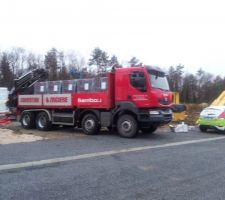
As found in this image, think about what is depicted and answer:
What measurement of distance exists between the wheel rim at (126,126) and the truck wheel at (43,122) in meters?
4.58

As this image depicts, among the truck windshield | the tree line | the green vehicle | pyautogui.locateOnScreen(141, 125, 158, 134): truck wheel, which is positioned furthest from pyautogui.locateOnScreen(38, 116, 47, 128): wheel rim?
the tree line

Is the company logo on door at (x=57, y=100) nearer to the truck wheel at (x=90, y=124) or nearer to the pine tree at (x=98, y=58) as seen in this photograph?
the truck wheel at (x=90, y=124)

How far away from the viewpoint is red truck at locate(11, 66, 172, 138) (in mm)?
15008

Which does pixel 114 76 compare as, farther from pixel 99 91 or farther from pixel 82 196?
pixel 82 196

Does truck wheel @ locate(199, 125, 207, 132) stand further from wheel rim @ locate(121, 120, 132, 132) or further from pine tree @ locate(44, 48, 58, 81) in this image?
pine tree @ locate(44, 48, 58, 81)

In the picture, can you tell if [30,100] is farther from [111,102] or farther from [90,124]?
[111,102]

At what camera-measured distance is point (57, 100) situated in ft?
58.7

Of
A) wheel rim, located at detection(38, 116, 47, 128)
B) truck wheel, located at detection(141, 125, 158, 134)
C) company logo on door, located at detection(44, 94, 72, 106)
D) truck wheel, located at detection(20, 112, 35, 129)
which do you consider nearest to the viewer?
truck wheel, located at detection(141, 125, 158, 134)

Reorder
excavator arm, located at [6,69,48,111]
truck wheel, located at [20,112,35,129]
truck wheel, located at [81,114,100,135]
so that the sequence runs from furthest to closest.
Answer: excavator arm, located at [6,69,48,111] < truck wheel, located at [20,112,35,129] < truck wheel, located at [81,114,100,135]

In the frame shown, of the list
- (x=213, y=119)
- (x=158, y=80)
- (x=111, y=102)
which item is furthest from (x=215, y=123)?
(x=111, y=102)

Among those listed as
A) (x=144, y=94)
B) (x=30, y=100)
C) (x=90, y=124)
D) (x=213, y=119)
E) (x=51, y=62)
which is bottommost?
(x=90, y=124)

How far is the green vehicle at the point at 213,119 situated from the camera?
58.5ft

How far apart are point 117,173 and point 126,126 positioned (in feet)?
24.4

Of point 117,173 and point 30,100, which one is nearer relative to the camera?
point 117,173
